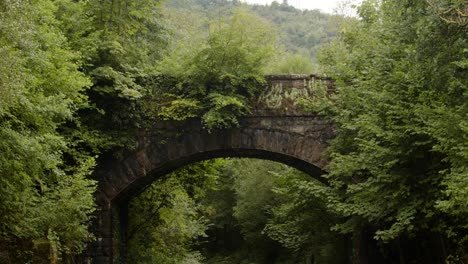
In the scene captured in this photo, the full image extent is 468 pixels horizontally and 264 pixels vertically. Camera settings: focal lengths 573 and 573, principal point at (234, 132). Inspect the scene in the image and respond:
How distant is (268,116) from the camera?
40.1 feet

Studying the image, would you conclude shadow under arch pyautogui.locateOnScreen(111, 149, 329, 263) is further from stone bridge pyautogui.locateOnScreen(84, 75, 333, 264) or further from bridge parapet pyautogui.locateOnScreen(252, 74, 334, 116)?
bridge parapet pyautogui.locateOnScreen(252, 74, 334, 116)

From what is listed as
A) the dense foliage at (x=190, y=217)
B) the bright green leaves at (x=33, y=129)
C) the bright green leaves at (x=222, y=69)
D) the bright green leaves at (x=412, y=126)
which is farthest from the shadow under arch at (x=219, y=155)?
the bright green leaves at (x=33, y=129)

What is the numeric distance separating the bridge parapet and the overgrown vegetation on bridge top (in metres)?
0.28

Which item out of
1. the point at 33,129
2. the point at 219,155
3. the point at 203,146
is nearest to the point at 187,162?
the point at 219,155

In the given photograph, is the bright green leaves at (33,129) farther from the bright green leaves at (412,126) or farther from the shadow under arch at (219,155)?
the bright green leaves at (412,126)

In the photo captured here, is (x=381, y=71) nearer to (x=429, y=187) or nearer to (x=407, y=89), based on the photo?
(x=407, y=89)

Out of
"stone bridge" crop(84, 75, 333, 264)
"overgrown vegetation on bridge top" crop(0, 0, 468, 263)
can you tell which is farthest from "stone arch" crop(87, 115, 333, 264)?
"overgrown vegetation on bridge top" crop(0, 0, 468, 263)

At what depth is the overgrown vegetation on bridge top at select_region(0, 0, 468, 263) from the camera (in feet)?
26.3

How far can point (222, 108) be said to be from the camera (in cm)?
1202

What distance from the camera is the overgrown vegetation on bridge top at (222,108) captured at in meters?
8.03

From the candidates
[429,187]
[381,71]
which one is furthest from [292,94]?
[429,187]

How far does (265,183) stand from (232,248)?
8.14m

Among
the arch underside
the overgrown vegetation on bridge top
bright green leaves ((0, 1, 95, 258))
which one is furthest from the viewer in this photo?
the arch underside

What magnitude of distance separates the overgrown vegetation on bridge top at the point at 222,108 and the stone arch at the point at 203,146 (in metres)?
0.30
